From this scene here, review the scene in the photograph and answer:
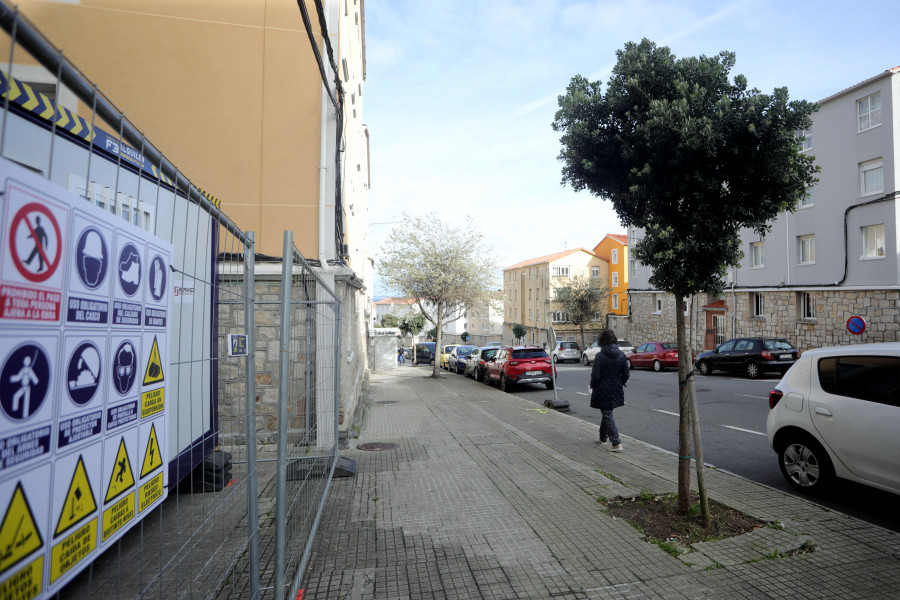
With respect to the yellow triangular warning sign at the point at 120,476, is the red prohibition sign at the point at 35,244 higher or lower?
higher

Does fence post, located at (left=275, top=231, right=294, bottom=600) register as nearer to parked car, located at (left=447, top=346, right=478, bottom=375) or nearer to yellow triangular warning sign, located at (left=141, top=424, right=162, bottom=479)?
yellow triangular warning sign, located at (left=141, top=424, right=162, bottom=479)

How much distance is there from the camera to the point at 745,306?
28484mm

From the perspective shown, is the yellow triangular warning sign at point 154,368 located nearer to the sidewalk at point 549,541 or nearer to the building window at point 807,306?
the sidewalk at point 549,541

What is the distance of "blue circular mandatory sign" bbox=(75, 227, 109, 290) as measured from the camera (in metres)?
1.28

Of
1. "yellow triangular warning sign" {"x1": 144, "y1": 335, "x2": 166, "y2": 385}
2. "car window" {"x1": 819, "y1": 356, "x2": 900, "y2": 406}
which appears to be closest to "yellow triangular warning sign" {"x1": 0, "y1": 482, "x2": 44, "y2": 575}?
"yellow triangular warning sign" {"x1": 144, "y1": 335, "x2": 166, "y2": 385}

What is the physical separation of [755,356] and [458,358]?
571 inches

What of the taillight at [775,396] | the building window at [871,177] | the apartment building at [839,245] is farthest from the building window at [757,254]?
the taillight at [775,396]

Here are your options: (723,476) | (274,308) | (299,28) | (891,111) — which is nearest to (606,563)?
(723,476)

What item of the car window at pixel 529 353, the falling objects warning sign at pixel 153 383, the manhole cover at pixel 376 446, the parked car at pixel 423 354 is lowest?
the parked car at pixel 423 354

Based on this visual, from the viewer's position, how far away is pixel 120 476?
151cm

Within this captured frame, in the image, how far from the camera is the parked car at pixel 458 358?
2838cm

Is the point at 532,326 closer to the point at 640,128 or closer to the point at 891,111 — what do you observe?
the point at 891,111

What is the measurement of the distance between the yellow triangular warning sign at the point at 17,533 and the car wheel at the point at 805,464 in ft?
21.5

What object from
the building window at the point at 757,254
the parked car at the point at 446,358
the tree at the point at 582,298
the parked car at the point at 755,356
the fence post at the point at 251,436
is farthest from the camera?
the tree at the point at 582,298
